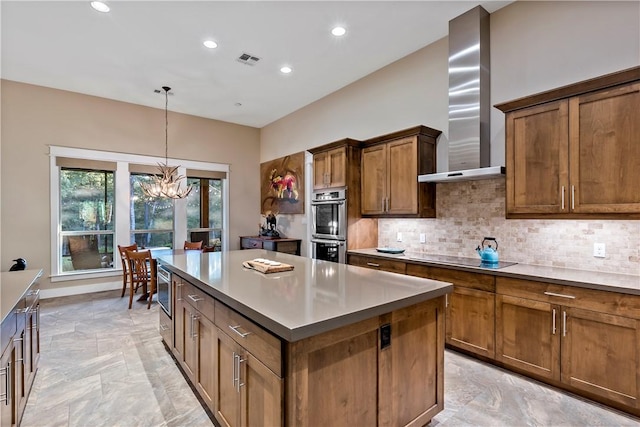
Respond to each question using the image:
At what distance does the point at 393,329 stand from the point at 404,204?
2.24 meters

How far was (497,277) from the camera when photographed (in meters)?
2.74

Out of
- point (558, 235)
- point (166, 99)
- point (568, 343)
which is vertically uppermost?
point (166, 99)

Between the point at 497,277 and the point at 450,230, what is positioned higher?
the point at 450,230

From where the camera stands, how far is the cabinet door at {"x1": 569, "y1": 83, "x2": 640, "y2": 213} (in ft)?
7.22

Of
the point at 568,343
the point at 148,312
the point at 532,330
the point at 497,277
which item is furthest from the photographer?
the point at 148,312

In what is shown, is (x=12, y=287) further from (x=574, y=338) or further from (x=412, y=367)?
(x=574, y=338)

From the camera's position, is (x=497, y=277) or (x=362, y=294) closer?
(x=362, y=294)

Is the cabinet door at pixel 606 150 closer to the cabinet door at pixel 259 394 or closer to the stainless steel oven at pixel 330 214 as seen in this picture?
the stainless steel oven at pixel 330 214

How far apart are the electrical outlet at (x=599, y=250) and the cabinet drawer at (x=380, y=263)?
1604 millimetres

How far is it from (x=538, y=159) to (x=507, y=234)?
2.74 feet

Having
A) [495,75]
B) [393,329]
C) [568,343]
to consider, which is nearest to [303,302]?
[393,329]

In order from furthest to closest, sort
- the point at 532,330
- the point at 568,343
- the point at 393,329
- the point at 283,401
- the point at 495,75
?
the point at 495,75
the point at 532,330
the point at 568,343
the point at 393,329
the point at 283,401

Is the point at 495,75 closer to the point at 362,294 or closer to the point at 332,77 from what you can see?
the point at 332,77

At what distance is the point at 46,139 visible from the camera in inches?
199
